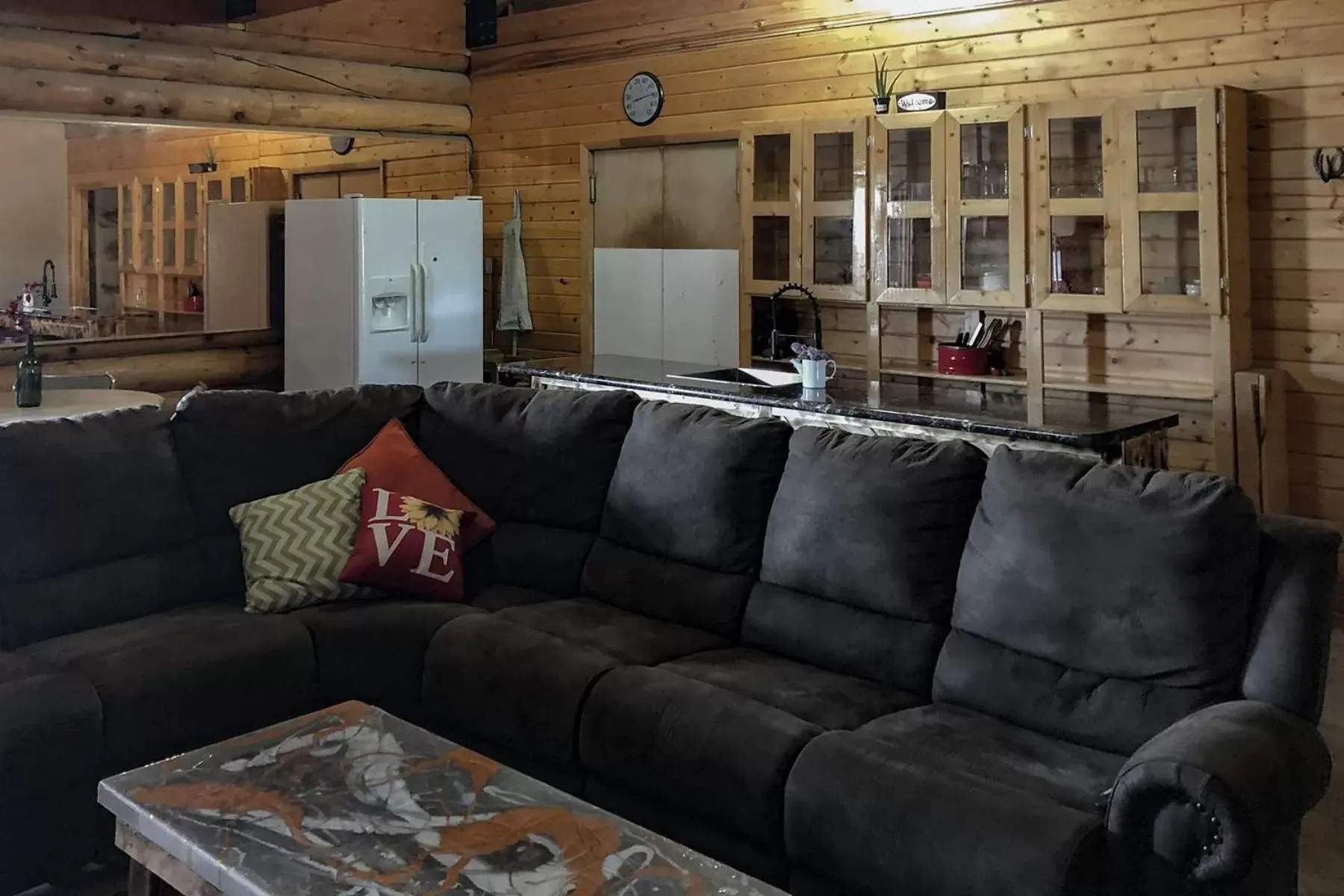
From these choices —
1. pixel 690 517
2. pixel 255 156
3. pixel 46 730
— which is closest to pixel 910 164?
pixel 690 517

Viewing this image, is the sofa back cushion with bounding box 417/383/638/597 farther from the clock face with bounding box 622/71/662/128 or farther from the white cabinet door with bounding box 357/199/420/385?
the clock face with bounding box 622/71/662/128

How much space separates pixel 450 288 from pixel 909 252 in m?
2.77

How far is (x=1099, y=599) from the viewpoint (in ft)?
7.99

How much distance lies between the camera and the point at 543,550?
11.6 feet

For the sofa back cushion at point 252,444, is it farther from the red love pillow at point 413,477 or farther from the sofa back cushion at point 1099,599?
the sofa back cushion at point 1099,599

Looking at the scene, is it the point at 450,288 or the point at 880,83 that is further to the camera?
the point at 450,288

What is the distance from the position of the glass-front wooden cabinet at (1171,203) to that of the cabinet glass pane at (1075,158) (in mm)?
124

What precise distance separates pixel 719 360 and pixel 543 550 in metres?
2.98

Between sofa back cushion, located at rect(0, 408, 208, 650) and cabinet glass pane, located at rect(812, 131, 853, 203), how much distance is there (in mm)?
3293

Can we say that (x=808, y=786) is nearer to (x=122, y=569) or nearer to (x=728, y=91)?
(x=122, y=569)

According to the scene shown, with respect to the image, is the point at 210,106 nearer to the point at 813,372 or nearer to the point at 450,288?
the point at 450,288

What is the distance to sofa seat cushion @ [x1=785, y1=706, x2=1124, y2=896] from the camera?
1999 millimetres

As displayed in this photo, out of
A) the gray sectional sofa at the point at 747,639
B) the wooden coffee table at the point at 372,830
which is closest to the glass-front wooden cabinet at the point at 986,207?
the gray sectional sofa at the point at 747,639

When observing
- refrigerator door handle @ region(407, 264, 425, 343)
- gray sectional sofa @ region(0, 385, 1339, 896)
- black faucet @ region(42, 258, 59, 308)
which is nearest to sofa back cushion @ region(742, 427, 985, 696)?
gray sectional sofa @ region(0, 385, 1339, 896)
